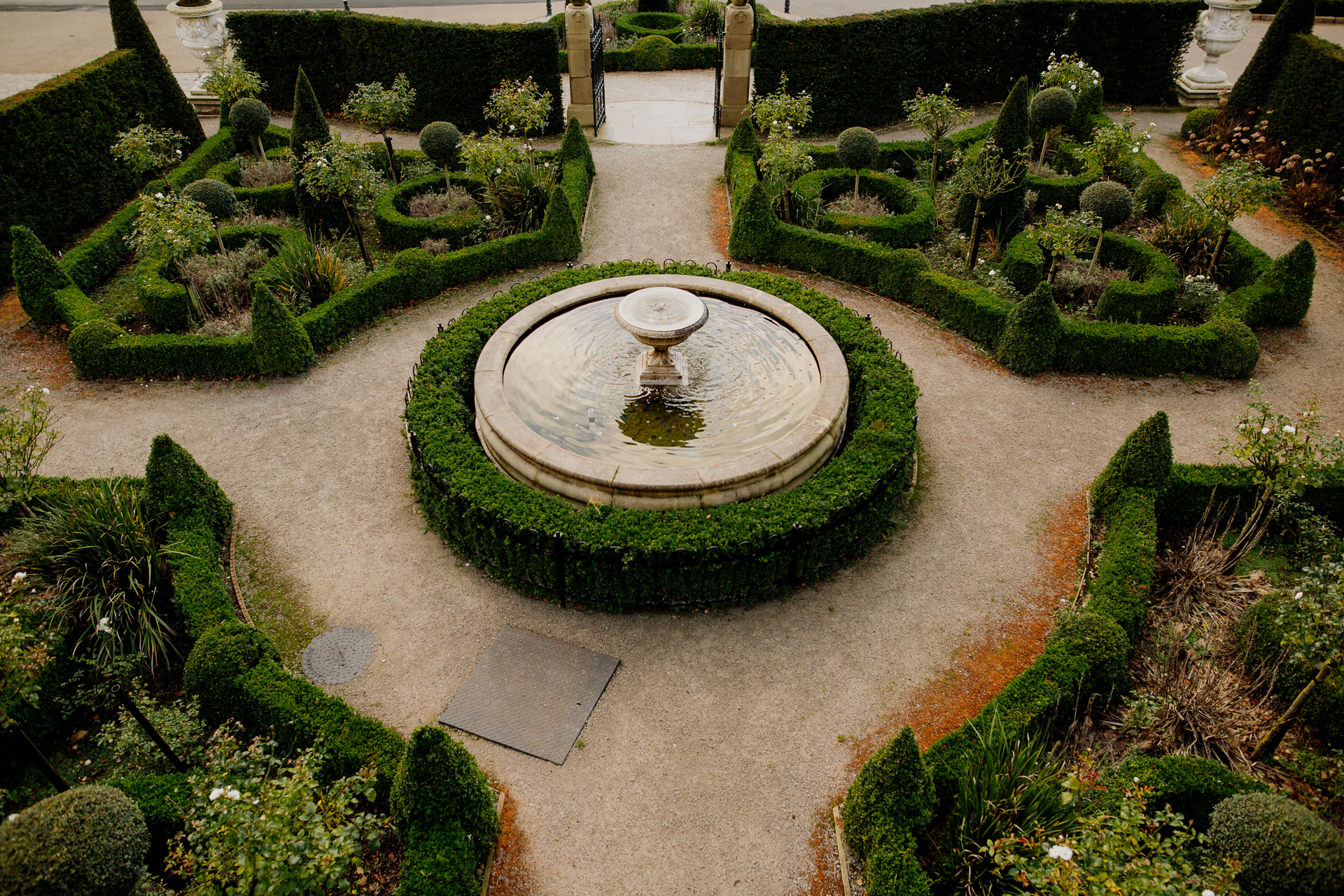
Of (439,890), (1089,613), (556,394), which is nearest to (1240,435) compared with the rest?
(1089,613)

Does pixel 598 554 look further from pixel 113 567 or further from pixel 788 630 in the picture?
pixel 113 567

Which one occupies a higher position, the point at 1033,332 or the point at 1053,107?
the point at 1053,107

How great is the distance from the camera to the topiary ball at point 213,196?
685 inches

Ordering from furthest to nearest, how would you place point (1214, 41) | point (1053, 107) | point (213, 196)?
point (1214, 41) < point (1053, 107) < point (213, 196)

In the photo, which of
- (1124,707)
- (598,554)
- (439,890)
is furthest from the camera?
(598,554)

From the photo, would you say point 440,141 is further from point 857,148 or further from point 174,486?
point 174,486

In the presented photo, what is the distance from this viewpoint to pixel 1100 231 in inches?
655

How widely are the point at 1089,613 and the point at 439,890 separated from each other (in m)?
7.89

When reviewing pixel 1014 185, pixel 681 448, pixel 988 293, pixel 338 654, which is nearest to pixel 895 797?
pixel 681 448

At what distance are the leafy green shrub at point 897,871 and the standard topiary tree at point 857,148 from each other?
51.7ft

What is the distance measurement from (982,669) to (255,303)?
43.6ft

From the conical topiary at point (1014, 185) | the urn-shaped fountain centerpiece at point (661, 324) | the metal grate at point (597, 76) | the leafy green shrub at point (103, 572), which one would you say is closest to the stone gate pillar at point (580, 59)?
the metal grate at point (597, 76)

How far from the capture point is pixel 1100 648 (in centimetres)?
936

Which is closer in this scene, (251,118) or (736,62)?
(251,118)
